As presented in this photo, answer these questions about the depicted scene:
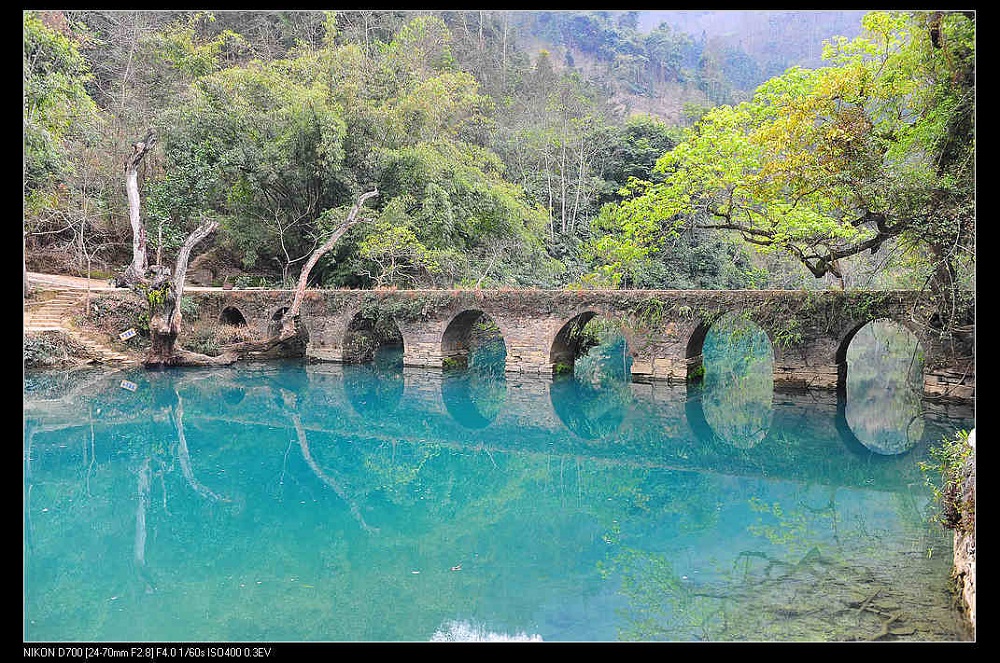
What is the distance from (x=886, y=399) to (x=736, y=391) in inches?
127

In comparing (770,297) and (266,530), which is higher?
(770,297)

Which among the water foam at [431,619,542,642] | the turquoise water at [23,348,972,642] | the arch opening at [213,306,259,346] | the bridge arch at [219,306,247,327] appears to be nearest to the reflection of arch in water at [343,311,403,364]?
the arch opening at [213,306,259,346]

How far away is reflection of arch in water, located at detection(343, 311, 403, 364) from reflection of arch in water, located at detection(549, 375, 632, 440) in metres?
5.46

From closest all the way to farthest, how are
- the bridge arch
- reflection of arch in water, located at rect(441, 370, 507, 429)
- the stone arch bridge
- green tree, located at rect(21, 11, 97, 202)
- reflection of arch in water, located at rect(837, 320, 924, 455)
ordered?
1. reflection of arch in water, located at rect(837, 320, 924, 455)
2. green tree, located at rect(21, 11, 97, 202)
3. the stone arch bridge
4. reflection of arch in water, located at rect(441, 370, 507, 429)
5. the bridge arch

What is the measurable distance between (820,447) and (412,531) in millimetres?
7250

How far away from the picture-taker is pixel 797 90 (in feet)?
42.3

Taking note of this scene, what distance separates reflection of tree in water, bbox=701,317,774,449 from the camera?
40.8 ft

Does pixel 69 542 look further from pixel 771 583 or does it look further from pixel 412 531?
pixel 771 583

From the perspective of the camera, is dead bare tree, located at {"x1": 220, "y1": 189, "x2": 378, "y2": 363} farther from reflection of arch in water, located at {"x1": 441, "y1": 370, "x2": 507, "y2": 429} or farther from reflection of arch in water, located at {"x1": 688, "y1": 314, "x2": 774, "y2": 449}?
reflection of arch in water, located at {"x1": 688, "y1": 314, "x2": 774, "y2": 449}

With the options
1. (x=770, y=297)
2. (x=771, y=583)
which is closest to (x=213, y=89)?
(x=770, y=297)

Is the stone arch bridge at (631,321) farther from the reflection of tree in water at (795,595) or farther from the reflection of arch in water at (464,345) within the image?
the reflection of tree in water at (795,595)

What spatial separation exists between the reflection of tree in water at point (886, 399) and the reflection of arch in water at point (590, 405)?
4390mm

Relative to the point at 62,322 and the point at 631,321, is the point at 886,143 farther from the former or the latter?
the point at 62,322
